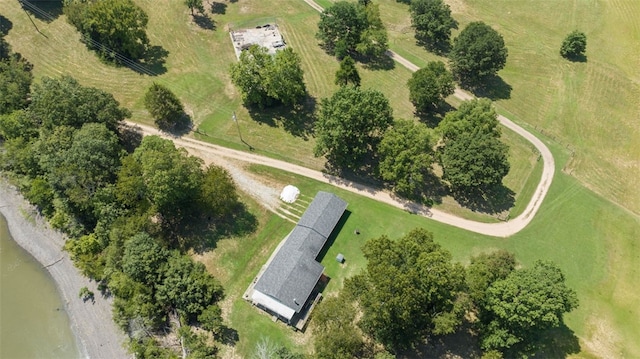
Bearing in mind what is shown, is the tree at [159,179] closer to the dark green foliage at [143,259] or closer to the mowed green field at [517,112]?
the dark green foliage at [143,259]

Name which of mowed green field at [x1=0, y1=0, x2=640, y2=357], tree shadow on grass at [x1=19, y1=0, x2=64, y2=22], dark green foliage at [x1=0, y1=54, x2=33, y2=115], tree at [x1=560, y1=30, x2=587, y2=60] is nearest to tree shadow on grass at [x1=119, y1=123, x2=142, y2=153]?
mowed green field at [x1=0, y1=0, x2=640, y2=357]

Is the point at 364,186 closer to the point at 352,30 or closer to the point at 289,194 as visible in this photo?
the point at 289,194

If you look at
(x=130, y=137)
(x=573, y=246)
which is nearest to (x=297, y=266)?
(x=130, y=137)

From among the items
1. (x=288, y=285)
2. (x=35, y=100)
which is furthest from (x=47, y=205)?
(x=288, y=285)

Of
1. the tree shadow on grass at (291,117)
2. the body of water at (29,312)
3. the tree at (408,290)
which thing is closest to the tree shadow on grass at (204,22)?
the tree shadow on grass at (291,117)

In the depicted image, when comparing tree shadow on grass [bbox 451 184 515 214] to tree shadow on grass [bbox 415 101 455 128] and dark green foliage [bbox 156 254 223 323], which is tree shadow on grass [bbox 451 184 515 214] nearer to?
tree shadow on grass [bbox 415 101 455 128]

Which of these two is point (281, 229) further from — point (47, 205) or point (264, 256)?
point (47, 205)
